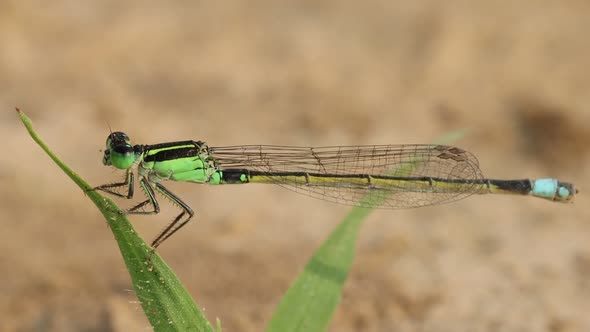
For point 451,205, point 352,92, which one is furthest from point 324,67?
point 451,205

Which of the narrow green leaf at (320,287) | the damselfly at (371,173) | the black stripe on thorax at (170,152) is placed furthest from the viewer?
the damselfly at (371,173)

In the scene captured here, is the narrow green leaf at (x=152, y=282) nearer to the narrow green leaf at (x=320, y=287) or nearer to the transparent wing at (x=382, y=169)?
the narrow green leaf at (x=320, y=287)

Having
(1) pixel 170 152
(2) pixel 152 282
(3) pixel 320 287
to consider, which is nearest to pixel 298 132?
(1) pixel 170 152

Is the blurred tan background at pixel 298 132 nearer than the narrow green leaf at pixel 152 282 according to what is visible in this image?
No

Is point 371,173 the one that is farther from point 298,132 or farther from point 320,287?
point 298,132

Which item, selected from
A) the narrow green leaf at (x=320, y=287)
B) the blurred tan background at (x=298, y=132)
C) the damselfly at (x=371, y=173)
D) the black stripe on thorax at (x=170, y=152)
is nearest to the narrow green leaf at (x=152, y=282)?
the narrow green leaf at (x=320, y=287)

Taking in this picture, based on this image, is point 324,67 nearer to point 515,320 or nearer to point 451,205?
point 451,205

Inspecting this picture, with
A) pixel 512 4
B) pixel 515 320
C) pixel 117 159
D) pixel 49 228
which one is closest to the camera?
pixel 117 159
